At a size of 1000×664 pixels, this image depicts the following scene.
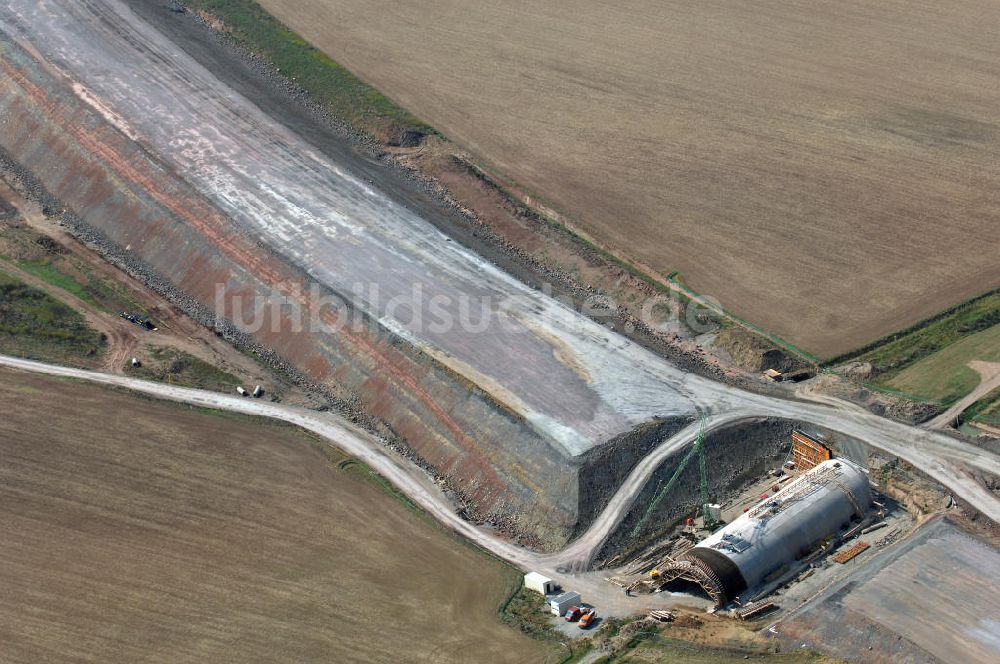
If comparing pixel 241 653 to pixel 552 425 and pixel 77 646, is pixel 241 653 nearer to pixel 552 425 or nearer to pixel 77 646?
pixel 77 646

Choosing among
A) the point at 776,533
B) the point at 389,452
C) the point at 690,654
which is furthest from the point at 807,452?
the point at 389,452

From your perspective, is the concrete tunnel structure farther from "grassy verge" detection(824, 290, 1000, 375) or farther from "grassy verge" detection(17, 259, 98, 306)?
"grassy verge" detection(17, 259, 98, 306)

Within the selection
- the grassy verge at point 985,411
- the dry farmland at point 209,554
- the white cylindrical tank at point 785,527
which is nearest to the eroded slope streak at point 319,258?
the dry farmland at point 209,554

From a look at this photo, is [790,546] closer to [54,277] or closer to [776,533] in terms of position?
[776,533]

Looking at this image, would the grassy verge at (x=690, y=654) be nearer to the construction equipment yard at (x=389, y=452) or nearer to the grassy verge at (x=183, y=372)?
the construction equipment yard at (x=389, y=452)

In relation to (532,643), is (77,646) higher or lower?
lower

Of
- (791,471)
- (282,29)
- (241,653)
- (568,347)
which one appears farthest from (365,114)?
(241,653)
